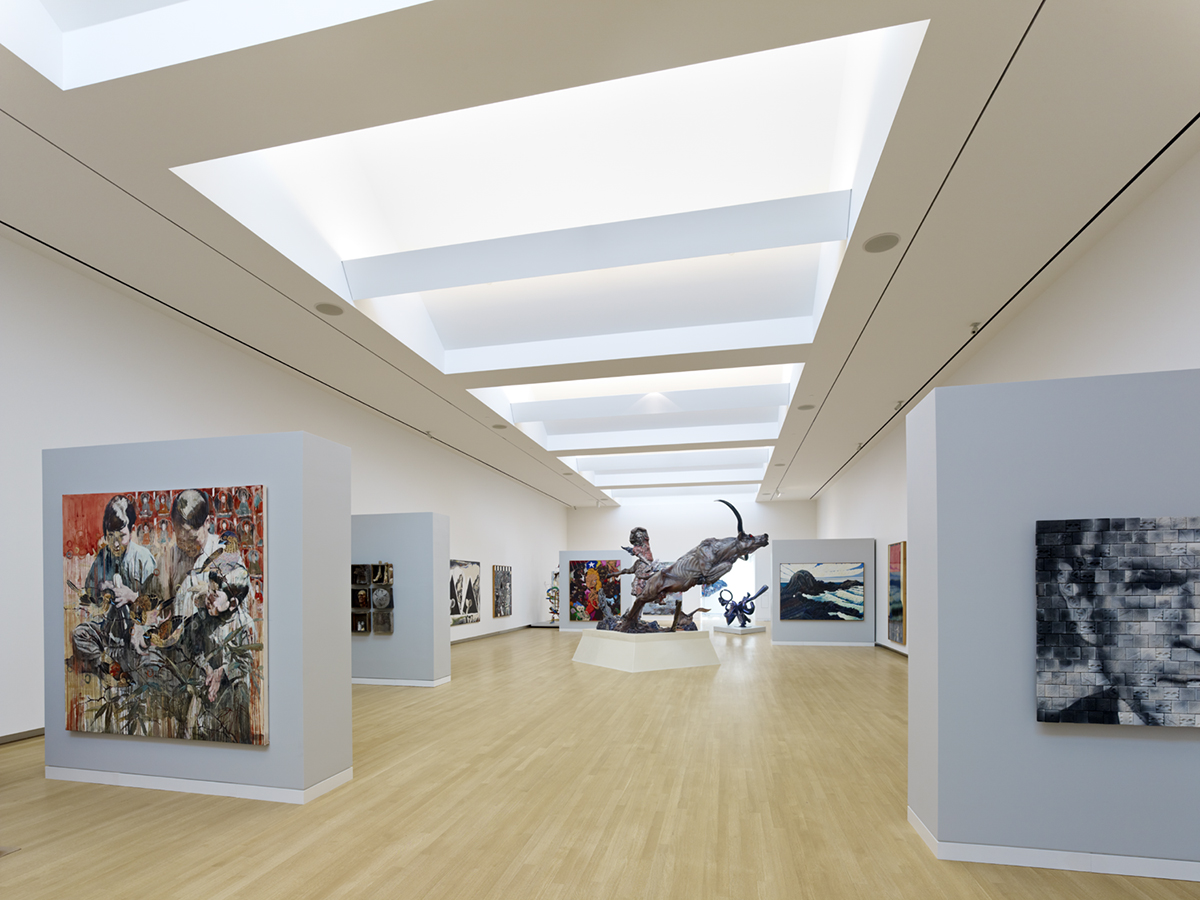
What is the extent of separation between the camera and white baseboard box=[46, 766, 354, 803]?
668 cm

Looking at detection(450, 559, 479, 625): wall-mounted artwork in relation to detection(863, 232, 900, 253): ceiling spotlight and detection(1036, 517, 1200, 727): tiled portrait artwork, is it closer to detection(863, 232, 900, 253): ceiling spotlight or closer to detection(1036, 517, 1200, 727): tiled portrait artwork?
detection(863, 232, 900, 253): ceiling spotlight

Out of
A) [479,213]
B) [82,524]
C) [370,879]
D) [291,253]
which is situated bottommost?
[370,879]

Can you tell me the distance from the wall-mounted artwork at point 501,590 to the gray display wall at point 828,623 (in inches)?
381

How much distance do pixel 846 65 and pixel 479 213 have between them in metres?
4.89

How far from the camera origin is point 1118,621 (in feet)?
16.6

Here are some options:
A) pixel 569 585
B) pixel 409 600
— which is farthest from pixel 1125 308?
pixel 569 585

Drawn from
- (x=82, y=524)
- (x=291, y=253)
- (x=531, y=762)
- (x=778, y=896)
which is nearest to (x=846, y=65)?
(x=291, y=253)

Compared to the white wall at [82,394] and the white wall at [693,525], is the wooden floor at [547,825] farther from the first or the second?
the white wall at [693,525]

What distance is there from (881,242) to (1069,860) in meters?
5.97

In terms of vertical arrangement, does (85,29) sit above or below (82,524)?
above

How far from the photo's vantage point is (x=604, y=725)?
985cm

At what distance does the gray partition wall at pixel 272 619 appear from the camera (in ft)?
22.2

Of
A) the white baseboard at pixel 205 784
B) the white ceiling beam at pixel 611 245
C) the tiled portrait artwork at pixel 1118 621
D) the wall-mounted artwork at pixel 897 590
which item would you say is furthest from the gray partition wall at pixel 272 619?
the wall-mounted artwork at pixel 897 590

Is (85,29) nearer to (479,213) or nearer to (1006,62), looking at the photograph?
(479,213)
